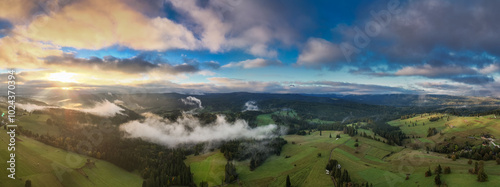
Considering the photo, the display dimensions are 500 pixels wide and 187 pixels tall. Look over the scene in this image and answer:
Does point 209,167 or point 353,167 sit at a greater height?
point 353,167

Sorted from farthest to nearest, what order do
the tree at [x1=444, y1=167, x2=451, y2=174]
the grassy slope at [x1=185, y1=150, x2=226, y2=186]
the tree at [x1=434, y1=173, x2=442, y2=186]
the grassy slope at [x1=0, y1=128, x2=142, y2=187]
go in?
the grassy slope at [x1=185, y1=150, x2=226, y2=186]
the tree at [x1=444, y1=167, x2=451, y2=174]
the tree at [x1=434, y1=173, x2=442, y2=186]
the grassy slope at [x1=0, y1=128, x2=142, y2=187]

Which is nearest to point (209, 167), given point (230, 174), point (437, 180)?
point (230, 174)

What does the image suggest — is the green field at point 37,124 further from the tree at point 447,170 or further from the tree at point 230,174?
the tree at point 447,170

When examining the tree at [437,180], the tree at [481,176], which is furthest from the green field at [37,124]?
the tree at [481,176]

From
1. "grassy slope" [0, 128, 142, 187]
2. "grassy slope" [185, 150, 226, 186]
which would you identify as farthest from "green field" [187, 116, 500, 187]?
"grassy slope" [0, 128, 142, 187]

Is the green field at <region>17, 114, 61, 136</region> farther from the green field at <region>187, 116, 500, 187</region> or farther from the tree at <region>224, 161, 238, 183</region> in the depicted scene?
the tree at <region>224, 161, 238, 183</region>

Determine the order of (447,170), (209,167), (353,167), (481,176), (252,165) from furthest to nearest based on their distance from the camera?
(209,167), (252,165), (353,167), (447,170), (481,176)

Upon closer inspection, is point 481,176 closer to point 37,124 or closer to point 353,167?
point 353,167

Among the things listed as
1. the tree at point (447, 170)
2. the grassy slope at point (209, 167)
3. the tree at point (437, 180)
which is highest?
the tree at point (447, 170)

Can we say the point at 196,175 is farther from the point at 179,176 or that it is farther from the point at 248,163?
the point at 248,163
